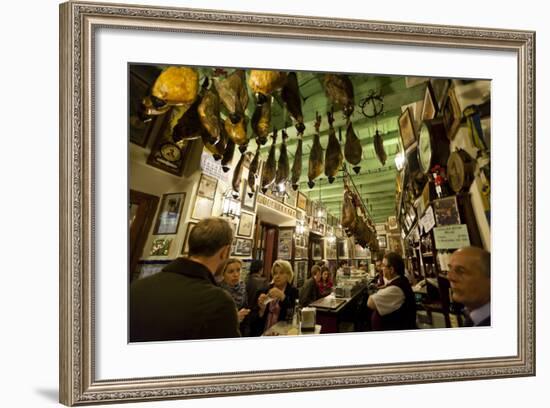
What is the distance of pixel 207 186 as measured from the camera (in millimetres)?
1331

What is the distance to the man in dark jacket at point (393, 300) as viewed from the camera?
1.46 metres

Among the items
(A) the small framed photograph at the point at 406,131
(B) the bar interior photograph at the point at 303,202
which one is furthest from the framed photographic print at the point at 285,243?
(A) the small framed photograph at the point at 406,131

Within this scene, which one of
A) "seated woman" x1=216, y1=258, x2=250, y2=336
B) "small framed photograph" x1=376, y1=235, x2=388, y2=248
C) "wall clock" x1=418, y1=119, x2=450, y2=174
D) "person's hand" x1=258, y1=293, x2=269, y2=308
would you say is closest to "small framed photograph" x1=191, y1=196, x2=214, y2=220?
"seated woman" x1=216, y1=258, x2=250, y2=336

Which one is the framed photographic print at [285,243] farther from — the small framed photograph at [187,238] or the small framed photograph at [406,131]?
the small framed photograph at [406,131]

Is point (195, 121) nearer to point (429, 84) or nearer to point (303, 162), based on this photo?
point (303, 162)

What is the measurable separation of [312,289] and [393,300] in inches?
8.6

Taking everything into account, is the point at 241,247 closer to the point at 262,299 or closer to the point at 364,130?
the point at 262,299

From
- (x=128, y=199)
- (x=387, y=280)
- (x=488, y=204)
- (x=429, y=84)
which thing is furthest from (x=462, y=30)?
(x=128, y=199)

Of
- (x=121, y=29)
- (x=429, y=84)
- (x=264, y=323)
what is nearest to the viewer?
(x=121, y=29)

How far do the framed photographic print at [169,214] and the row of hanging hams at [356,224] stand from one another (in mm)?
387

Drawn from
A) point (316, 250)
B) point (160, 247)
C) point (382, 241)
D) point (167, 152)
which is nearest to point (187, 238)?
point (160, 247)

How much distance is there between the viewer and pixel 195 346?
132 centimetres

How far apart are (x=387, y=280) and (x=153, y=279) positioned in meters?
0.56

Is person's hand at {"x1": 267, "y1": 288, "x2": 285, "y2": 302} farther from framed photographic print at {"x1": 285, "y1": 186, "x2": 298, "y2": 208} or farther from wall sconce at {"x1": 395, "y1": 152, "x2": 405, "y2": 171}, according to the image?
wall sconce at {"x1": 395, "y1": 152, "x2": 405, "y2": 171}
